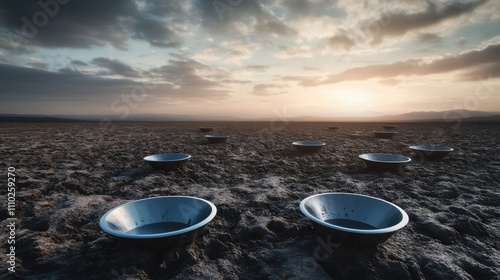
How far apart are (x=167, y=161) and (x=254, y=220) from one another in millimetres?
3361

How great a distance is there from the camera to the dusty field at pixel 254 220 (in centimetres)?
289

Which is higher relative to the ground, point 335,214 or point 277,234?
point 335,214

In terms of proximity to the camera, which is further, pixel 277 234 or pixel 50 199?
pixel 50 199

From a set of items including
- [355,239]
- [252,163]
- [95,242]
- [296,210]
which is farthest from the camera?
[252,163]

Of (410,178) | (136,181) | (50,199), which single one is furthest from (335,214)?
(50,199)

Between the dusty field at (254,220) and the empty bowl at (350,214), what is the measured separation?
0.88 feet

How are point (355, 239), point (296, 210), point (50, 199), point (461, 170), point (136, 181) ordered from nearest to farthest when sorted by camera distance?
point (355, 239), point (296, 210), point (50, 199), point (136, 181), point (461, 170)

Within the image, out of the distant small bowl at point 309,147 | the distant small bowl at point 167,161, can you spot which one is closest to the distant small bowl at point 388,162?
the distant small bowl at point 309,147

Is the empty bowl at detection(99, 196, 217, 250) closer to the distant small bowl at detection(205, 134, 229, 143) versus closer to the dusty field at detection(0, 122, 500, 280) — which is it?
the dusty field at detection(0, 122, 500, 280)

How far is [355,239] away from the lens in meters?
2.84

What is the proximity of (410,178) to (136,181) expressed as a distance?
6.81 metres

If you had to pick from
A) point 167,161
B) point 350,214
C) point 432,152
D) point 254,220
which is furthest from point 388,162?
point 167,161

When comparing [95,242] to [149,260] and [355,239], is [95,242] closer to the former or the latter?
[149,260]

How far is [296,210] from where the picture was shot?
14.7 ft
